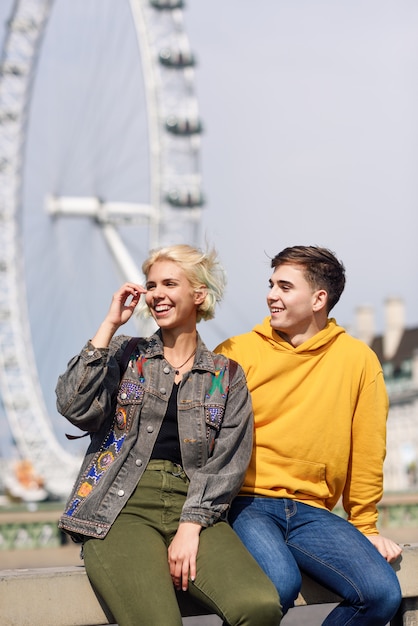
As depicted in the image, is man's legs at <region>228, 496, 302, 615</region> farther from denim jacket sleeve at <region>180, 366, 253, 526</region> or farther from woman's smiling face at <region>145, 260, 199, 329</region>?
woman's smiling face at <region>145, 260, 199, 329</region>

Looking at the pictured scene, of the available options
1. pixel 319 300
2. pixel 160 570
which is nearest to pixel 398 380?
pixel 319 300

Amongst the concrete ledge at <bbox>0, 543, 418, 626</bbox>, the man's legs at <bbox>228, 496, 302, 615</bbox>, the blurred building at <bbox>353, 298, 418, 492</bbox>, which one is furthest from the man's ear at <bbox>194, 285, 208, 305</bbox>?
the blurred building at <bbox>353, 298, 418, 492</bbox>

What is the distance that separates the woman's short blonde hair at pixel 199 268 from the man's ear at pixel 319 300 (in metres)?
0.32

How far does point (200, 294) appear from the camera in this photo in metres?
3.68

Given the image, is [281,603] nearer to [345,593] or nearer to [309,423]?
[345,593]

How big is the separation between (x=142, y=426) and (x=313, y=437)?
55 cm

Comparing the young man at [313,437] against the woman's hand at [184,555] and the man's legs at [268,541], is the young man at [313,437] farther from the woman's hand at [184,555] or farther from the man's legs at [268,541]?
the woman's hand at [184,555]

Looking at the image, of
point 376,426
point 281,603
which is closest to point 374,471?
point 376,426

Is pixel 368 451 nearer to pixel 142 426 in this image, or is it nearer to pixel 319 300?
pixel 319 300

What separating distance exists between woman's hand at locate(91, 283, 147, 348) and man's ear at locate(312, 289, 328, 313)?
1.91 feet

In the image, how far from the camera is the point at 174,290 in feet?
11.9

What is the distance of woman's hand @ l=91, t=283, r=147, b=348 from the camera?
11.4 ft

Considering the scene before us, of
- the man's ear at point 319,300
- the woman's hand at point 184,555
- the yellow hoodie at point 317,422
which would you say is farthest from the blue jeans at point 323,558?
the man's ear at point 319,300

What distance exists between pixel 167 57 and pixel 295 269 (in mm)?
20729
